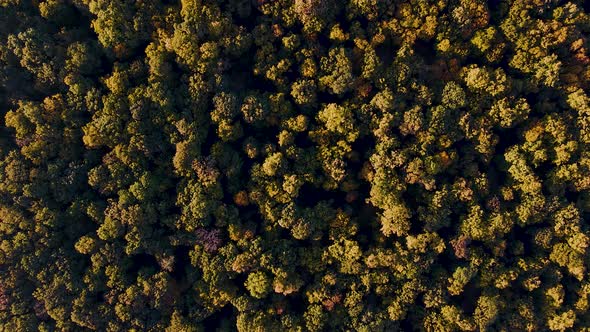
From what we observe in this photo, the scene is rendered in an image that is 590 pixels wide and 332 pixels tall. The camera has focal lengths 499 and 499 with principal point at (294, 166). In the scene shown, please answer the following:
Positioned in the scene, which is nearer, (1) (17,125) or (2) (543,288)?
(1) (17,125)

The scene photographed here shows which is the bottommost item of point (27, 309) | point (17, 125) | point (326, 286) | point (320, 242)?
point (27, 309)

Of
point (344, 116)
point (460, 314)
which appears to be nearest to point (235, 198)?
point (344, 116)

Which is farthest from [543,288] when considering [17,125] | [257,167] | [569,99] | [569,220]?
[17,125]

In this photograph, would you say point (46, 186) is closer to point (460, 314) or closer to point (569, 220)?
point (460, 314)

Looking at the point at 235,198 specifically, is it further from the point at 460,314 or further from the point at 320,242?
the point at 460,314

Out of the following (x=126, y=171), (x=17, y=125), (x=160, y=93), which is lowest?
(x=126, y=171)

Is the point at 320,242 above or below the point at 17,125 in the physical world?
below
